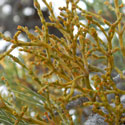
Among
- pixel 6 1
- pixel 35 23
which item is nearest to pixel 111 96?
pixel 35 23

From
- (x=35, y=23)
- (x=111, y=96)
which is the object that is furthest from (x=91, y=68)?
(x=35, y=23)

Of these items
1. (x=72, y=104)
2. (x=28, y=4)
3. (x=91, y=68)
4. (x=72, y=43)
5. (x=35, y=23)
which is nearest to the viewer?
(x=72, y=43)

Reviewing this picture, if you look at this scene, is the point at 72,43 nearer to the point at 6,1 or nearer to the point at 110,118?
the point at 110,118

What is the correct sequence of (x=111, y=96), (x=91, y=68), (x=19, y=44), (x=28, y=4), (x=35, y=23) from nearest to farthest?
(x=19, y=44), (x=91, y=68), (x=111, y=96), (x=35, y=23), (x=28, y=4)

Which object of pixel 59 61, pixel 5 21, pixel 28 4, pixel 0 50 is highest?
pixel 28 4

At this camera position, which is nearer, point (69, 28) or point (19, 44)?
point (19, 44)

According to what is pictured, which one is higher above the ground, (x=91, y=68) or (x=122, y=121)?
(x=91, y=68)

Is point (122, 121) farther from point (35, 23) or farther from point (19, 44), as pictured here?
point (35, 23)

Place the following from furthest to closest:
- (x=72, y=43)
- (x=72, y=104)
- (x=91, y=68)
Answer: (x=72, y=104) → (x=91, y=68) → (x=72, y=43)

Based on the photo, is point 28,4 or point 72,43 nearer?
point 72,43
